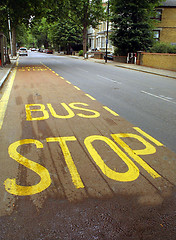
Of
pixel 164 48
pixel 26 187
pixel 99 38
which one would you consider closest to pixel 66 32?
pixel 99 38

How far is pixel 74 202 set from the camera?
9.80 ft

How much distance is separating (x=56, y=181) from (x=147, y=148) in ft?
6.73

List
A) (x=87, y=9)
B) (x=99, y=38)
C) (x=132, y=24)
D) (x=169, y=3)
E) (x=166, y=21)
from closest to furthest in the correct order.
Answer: (x=132, y=24) < (x=169, y=3) < (x=166, y=21) < (x=87, y=9) < (x=99, y=38)

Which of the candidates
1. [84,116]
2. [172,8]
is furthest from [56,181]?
[172,8]

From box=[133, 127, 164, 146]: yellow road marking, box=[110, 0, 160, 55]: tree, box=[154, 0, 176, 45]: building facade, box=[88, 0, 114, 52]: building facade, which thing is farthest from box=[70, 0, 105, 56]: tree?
box=[133, 127, 164, 146]: yellow road marking

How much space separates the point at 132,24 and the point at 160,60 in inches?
368

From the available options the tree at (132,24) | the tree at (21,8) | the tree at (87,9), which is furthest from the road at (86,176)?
the tree at (87,9)

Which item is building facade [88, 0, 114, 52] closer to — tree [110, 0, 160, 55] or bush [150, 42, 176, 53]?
tree [110, 0, 160, 55]

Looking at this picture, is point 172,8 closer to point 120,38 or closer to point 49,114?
point 120,38

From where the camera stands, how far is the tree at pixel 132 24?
31016 mm

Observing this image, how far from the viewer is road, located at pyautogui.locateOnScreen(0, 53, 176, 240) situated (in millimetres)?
2605

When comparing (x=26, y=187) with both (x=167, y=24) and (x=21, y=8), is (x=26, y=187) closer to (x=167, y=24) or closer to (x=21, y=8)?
(x=21, y=8)

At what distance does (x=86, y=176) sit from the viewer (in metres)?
3.59

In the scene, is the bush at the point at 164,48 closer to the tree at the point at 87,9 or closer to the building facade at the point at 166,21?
the building facade at the point at 166,21
